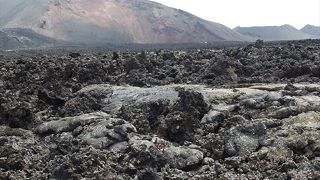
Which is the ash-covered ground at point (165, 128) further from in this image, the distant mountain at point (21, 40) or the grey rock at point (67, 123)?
the distant mountain at point (21, 40)

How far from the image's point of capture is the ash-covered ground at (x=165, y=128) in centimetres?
1873

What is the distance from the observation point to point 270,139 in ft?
67.3

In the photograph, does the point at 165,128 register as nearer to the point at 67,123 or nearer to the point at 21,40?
the point at 67,123

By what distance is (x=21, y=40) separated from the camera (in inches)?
6688

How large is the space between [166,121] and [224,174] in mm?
5544

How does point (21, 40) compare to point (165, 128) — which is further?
point (21, 40)

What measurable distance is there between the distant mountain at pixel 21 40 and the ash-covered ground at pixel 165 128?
121970 mm

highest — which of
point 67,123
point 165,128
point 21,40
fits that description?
point 165,128

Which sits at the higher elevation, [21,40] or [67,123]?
[67,123]

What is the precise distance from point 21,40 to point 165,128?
505ft


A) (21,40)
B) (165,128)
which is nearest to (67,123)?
(165,128)

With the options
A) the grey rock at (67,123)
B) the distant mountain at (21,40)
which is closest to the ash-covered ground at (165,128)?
the grey rock at (67,123)

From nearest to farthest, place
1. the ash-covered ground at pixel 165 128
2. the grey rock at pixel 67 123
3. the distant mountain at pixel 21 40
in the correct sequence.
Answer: the ash-covered ground at pixel 165 128
the grey rock at pixel 67 123
the distant mountain at pixel 21 40

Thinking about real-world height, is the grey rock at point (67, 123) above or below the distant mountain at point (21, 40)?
above
